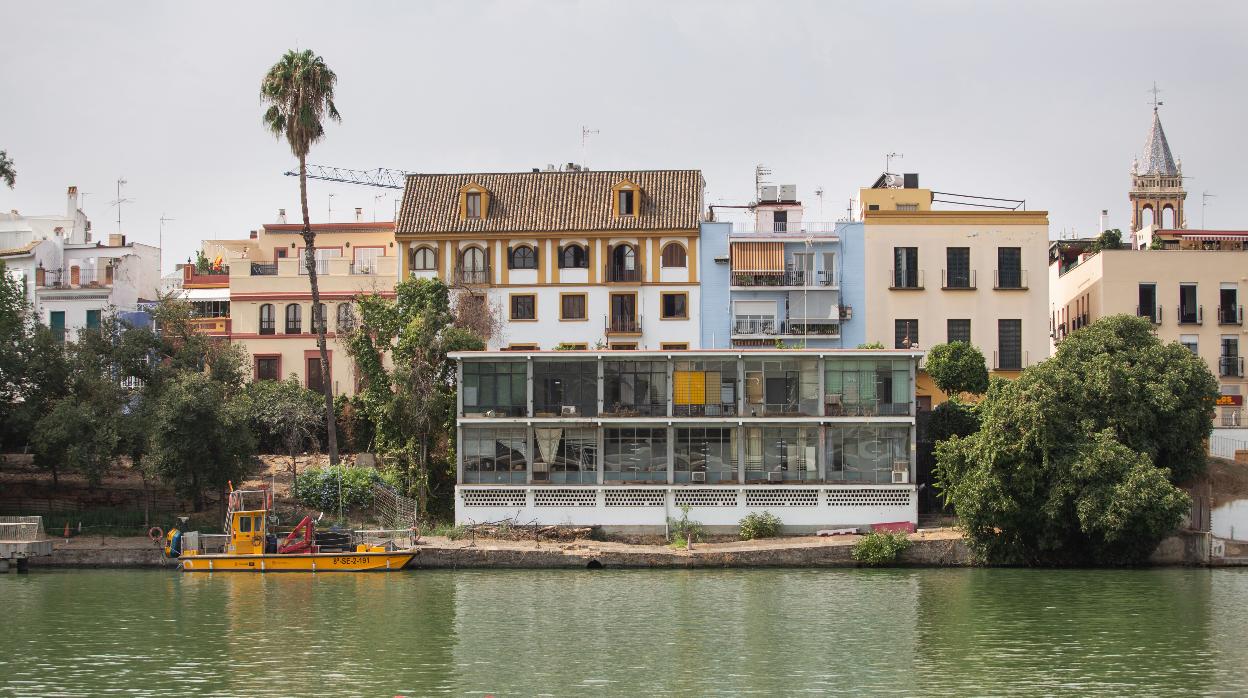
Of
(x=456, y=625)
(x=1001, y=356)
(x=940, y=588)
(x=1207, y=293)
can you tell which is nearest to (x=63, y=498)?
(x=456, y=625)

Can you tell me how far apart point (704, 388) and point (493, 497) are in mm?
8943

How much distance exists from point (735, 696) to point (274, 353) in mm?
46547

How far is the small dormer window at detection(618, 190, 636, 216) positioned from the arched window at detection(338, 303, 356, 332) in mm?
13271

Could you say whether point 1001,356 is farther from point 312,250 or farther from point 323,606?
point 323,606

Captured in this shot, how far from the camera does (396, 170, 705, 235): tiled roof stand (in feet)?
232

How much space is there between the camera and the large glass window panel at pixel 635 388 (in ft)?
191

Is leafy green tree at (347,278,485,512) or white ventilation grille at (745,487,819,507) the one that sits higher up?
leafy green tree at (347,278,485,512)

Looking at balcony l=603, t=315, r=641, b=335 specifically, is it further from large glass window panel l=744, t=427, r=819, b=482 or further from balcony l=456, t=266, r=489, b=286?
large glass window panel l=744, t=427, r=819, b=482

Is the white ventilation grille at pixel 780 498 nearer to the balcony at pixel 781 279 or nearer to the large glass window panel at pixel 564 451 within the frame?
the large glass window panel at pixel 564 451

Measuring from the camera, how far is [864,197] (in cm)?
7362

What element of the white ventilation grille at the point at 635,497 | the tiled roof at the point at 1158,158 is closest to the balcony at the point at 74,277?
the white ventilation grille at the point at 635,497

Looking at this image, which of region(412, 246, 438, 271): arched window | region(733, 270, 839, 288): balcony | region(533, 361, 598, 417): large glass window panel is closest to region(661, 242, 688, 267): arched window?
region(733, 270, 839, 288): balcony

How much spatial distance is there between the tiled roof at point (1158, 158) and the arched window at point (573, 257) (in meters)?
74.4

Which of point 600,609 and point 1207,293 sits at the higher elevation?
point 1207,293
